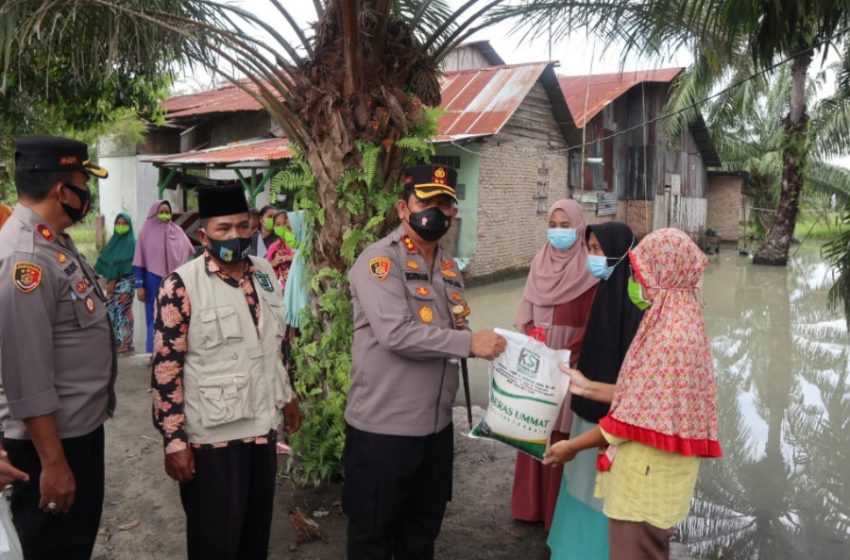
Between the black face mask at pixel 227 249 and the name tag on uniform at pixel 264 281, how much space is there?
193mm

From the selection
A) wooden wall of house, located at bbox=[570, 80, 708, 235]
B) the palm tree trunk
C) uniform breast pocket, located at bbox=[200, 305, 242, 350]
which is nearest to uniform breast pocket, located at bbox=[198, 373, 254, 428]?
uniform breast pocket, located at bbox=[200, 305, 242, 350]

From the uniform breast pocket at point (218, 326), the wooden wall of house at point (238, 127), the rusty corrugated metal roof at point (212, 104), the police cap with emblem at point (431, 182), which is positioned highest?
the rusty corrugated metal roof at point (212, 104)

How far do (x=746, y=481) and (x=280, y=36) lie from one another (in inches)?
174

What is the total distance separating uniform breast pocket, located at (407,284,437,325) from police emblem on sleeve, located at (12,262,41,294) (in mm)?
1268

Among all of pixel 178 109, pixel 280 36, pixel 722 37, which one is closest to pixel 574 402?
pixel 280 36

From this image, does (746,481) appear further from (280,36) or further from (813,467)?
(280,36)

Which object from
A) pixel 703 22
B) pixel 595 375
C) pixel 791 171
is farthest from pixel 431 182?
pixel 791 171

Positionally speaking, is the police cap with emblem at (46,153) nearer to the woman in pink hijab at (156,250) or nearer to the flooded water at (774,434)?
the flooded water at (774,434)

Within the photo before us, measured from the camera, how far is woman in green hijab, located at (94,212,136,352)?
22.5 feet

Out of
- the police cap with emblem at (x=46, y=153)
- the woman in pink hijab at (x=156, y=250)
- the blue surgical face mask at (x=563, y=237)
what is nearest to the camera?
the police cap with emblem at (x=46, y=153)

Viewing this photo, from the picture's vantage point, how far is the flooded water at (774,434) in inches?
161

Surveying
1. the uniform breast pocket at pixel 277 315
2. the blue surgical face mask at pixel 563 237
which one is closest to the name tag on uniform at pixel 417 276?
the uniform breast pocket at pixel 277 315

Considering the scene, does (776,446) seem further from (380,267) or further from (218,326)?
(218,326)

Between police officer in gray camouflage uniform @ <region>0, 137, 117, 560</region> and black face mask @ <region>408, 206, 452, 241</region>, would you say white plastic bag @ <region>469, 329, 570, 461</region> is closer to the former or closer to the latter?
black face mask @ <region>408, 206, 452, 241</region>
